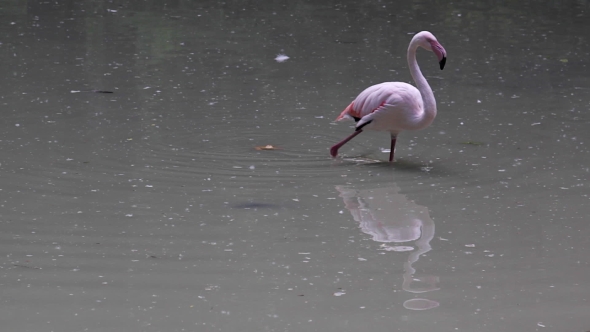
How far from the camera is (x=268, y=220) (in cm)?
446

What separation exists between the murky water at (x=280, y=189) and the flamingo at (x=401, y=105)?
0.80ft

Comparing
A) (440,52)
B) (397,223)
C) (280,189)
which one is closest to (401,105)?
(440,52)

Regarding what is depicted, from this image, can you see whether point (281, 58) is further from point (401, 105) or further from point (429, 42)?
point (401, 105)

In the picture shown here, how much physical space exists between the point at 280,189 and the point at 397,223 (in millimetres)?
732

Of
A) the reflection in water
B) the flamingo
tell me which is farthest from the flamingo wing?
the reflection in water

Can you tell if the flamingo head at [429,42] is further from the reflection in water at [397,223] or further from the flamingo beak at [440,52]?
the reflection in water at [397,223]

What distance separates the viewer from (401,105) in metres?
5.38

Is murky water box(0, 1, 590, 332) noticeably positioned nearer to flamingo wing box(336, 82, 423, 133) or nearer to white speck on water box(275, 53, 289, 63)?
white speck on water box(275, 53, 289, 63)

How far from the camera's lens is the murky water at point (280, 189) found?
3.51m

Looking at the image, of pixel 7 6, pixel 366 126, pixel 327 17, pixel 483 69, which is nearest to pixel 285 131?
pixel 366 126

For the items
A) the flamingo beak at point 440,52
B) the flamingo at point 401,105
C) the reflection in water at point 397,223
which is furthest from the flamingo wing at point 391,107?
the reflection in water at point 397,223

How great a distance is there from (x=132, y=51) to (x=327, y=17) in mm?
3000

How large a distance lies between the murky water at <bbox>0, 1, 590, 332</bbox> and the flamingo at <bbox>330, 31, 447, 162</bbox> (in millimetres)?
243

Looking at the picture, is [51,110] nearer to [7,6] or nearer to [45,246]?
[45,246]
